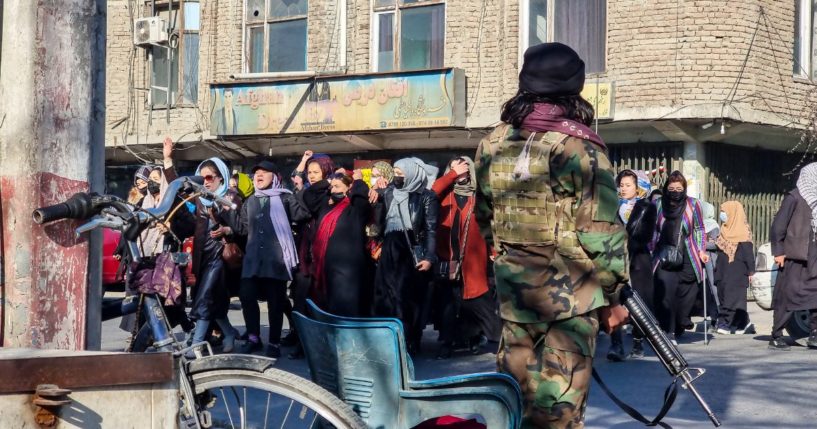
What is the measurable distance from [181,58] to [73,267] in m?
19.8

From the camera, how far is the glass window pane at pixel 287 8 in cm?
2231

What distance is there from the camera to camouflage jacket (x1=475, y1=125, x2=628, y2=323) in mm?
4422

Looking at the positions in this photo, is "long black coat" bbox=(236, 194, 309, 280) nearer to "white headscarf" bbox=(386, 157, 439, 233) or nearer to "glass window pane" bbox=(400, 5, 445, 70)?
"white headscarf" bbox=(386, 157, 439, 233)

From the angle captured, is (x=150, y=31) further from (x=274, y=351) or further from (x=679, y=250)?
(x=679, y=250)

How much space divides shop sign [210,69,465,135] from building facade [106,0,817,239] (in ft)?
0.08

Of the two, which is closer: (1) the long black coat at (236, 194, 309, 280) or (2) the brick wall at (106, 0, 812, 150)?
(1) the long black coat at (236, 194, 309, 280)

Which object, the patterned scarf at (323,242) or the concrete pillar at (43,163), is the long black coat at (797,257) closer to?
the patterned scarf at (323,242)

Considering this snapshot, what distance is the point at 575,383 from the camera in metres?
4.45

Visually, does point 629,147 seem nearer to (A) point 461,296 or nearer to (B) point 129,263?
(A) point 461,296

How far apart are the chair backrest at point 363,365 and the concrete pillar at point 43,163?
1.02m

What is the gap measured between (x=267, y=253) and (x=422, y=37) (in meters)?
10.7

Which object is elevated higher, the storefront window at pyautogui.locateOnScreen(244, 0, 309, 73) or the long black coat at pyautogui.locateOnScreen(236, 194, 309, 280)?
the storefront window at pyautogui.locateOnScreen(244, 0, 309, 73)

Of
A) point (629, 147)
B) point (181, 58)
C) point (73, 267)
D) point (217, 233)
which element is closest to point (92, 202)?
point (73, 267)

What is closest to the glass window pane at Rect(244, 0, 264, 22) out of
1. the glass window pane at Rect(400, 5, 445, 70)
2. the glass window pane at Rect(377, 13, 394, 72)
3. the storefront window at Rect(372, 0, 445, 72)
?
the storefront window at Rect(372, 0, 445, 72)
